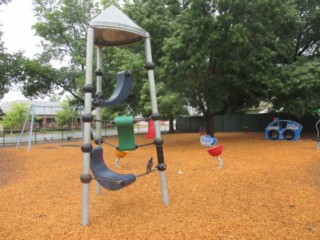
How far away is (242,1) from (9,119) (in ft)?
114

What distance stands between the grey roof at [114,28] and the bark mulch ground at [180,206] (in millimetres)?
2687

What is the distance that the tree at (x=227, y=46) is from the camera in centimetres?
Result: 1152

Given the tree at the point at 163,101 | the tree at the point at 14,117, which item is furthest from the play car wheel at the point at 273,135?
the tree at the point at 14,117

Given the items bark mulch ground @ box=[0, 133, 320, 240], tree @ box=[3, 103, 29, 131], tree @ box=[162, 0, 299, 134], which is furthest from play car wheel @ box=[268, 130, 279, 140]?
tree @ box=[3, 103, 29, 131]

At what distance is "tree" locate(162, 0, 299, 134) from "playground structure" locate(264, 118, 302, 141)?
65.8 inches

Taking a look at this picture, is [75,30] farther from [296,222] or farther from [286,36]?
[296,222]

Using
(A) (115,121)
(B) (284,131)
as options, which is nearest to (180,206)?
(A) (115,121)

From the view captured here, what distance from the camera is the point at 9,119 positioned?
120ft

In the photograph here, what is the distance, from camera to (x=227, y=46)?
1220 cm

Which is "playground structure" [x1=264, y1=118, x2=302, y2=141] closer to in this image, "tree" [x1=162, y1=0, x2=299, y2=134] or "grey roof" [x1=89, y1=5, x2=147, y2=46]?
"tree" [x1=162, y1=0, x2=299, y2=134]

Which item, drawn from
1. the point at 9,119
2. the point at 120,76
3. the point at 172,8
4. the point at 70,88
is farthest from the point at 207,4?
the point at 9,119

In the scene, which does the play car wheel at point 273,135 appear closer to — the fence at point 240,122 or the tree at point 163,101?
the tree at point 163,101

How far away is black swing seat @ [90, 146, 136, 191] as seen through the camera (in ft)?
12.3

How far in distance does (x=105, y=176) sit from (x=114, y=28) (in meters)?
2.12
